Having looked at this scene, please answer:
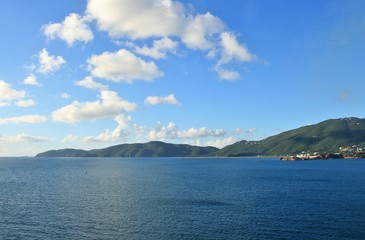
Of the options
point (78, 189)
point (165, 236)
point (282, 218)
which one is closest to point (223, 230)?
point (165, 236)

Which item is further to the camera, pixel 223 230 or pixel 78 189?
pixel 78 189

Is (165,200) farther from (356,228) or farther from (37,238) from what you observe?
(356,228)

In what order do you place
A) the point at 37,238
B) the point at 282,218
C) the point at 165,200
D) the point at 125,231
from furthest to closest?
the point at 165,200
the point at 282,218
the point at 125,231
the point at 37,238

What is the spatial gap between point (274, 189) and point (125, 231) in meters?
88.2

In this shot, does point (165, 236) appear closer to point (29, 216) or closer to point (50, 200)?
point (29, 216)

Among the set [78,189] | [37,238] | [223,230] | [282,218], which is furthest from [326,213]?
[78,189]

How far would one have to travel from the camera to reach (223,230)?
3302 inches

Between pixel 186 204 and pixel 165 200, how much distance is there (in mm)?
11800

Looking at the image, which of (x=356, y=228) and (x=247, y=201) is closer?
(x=356, y=228)

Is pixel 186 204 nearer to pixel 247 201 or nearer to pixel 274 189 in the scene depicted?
pixel 247 201

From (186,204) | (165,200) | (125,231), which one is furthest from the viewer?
(165,200)

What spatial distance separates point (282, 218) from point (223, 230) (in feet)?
65.0

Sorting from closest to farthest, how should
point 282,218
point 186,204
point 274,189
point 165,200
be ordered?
point 282,218 < point 186,204 < point 165,200 < point 274,189

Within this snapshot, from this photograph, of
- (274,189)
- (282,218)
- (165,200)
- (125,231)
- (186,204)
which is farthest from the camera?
(274,189)
